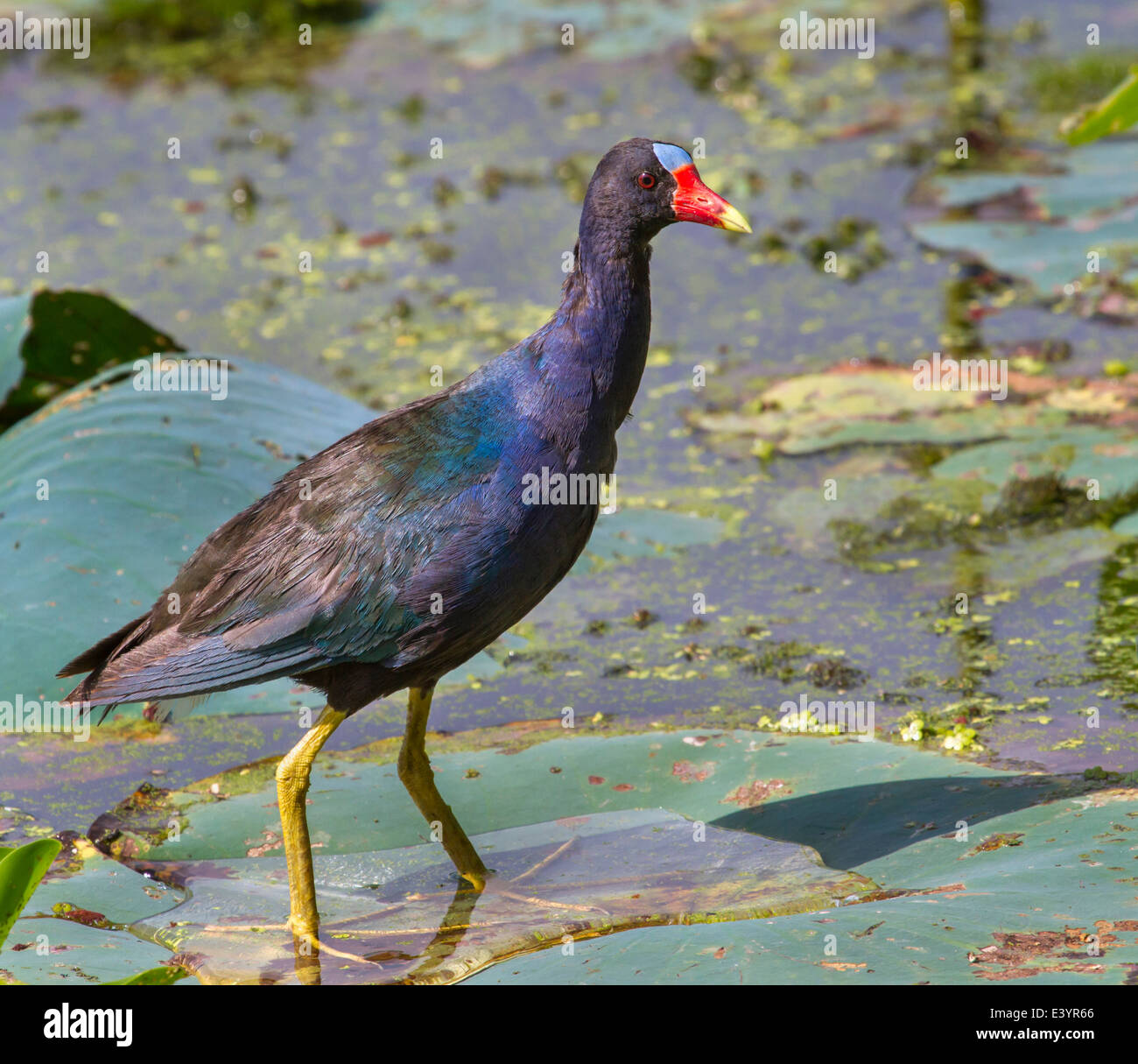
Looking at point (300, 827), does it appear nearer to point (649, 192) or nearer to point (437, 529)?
point (437, 529)

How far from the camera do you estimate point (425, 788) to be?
3609 millimetres

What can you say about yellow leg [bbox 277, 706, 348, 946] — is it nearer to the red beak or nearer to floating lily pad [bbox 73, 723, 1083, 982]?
floating lily pad [bbox 73, 723, 1083, 982]

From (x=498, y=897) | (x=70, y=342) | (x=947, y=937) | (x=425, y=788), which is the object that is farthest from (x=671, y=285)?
(x=947, y=937)

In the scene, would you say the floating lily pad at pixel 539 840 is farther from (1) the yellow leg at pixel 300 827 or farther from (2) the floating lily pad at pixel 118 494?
(2) the floating lily pad at pixel 118 494

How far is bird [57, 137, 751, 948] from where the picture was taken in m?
3.30

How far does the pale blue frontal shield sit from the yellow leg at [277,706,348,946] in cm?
138

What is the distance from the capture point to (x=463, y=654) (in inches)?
134

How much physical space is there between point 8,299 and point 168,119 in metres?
4.39

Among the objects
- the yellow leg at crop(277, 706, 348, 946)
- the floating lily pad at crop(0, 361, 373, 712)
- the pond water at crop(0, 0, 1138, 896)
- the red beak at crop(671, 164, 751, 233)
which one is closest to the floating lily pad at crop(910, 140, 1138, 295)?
the pond water at crop(0, 0, 1138, 896)

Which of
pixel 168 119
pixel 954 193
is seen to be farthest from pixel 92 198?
pixel 954 193

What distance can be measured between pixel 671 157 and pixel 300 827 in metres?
1.63

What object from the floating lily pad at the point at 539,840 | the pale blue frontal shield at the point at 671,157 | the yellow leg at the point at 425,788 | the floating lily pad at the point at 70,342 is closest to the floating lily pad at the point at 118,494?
the floating lily pad at the point at 70,342

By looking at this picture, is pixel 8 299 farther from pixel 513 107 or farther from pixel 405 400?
pixel 513 107

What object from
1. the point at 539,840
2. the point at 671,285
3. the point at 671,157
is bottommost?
the point at 539,840
